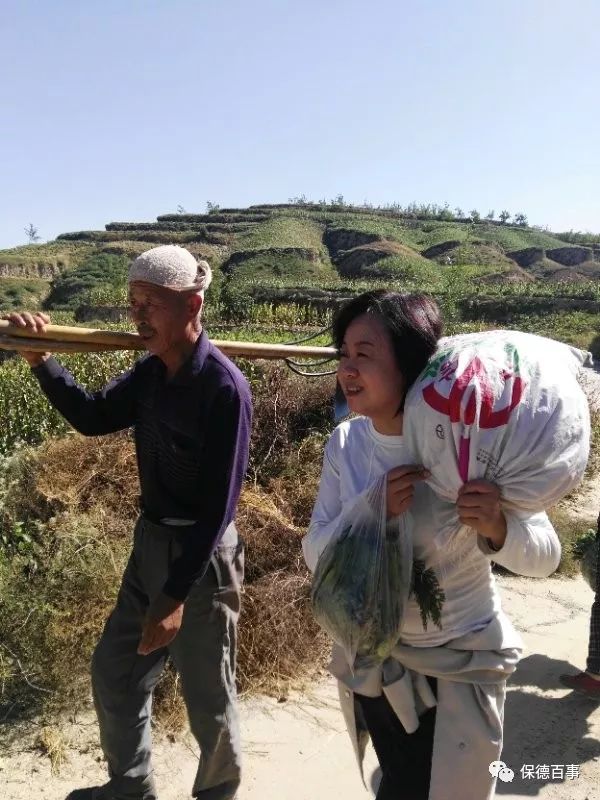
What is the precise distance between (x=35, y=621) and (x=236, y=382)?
1.89 m

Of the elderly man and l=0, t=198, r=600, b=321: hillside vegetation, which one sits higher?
l=0, t=198, r=600, b=321: hillside vegetation

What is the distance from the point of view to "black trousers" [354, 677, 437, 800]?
1571 millimetres

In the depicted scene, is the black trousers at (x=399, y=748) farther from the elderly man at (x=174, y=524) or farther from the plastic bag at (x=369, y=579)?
the elderly man at (x=174, y=524)

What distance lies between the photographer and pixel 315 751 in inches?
106

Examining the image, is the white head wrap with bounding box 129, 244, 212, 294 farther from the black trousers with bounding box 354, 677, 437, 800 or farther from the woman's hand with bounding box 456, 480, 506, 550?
the black trousers with bounding box 354, 677, 437, 800

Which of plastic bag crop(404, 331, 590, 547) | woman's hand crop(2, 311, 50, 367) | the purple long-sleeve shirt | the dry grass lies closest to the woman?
plastic bag crop(404, 331, 590, 547)

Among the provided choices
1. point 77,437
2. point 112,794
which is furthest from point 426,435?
point 77,437

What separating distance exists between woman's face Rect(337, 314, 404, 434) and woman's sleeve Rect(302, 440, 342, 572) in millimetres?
264

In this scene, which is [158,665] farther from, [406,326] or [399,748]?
[406,326]

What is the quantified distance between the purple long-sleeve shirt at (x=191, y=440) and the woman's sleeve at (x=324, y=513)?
35cm

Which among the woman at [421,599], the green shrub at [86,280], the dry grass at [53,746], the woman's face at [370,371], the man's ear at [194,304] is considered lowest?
the dry grass at [53,746]

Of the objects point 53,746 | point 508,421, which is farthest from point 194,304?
point 53,746

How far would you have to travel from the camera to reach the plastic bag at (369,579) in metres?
1.44

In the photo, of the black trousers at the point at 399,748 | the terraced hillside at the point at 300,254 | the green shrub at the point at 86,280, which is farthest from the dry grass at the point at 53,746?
the green shrub at the point at 86,280
